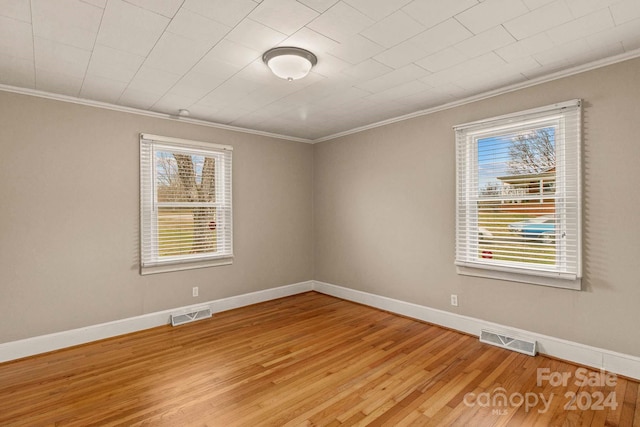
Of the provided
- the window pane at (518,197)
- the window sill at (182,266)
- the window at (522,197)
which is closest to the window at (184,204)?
the window sill at (182,266)

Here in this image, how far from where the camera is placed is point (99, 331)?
11.5ft

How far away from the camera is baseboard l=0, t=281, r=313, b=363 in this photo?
3.10 m

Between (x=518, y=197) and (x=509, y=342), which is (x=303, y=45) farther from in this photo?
(x=509, y=342)

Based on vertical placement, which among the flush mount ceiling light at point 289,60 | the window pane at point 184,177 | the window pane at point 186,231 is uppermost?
the flush mount ceiling light at point 289,60

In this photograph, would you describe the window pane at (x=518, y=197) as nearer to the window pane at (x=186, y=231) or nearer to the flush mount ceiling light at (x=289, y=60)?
the flush mount ceiling light at (x=289, y=60)

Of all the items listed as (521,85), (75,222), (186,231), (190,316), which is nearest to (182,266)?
(186,231)

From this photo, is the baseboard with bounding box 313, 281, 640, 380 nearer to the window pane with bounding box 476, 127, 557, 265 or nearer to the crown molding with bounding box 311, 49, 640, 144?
the window pane with bounding box 476, 127, 557, 265

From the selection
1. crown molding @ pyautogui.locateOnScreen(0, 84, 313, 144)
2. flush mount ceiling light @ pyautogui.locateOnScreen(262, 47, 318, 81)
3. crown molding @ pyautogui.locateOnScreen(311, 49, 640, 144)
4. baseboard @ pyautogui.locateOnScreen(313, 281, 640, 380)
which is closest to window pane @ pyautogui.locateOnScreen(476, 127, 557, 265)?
crown molding @ pyautogui.locateOnScreen(311, 49, 640, 144)

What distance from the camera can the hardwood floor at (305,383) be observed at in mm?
2170

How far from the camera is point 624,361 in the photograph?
260 centimetres

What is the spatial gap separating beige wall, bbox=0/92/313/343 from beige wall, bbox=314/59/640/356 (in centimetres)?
168

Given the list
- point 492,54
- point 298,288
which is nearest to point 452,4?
point 492,54

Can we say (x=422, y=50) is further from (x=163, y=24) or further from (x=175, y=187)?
(x=175, y=187)

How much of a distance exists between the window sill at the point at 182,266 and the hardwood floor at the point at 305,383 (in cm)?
71
